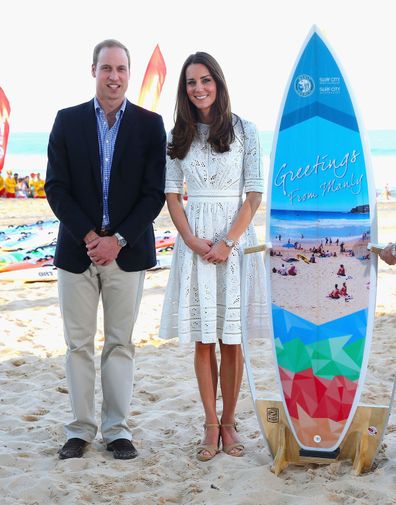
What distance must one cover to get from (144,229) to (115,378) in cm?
66

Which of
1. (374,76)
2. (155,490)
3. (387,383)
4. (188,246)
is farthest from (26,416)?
(374,76)

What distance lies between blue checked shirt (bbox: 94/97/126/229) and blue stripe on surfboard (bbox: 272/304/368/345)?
81 cm

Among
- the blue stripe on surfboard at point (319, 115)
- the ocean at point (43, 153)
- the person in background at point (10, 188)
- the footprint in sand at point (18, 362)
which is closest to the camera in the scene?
the blue stripe on surfboard at point (319, 115)

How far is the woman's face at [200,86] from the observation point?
2.92 meters

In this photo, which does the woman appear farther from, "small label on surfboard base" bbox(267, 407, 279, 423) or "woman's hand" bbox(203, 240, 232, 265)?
"small label on surfboard base" bbox(267, 407, 279, 423)

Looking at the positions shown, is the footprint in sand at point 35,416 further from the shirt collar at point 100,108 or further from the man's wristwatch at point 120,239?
the shirt collar at point 100,108

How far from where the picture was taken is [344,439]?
115 inches

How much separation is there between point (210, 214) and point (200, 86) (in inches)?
20.7

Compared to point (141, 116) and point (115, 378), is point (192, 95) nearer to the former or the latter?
point (141, 116)

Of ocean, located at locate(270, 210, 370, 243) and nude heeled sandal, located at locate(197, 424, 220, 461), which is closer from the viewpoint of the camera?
ocean, located at locate(270, 210, 370, 243)

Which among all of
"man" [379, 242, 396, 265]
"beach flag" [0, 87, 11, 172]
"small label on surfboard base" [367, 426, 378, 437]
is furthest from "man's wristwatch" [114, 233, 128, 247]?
"beach flag" [0, 87, 11, 172]

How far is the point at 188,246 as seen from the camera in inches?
117

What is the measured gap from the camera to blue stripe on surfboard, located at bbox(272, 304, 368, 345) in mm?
2854

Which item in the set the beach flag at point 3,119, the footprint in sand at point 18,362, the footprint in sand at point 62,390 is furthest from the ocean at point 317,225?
the beach flag at point 3,119
